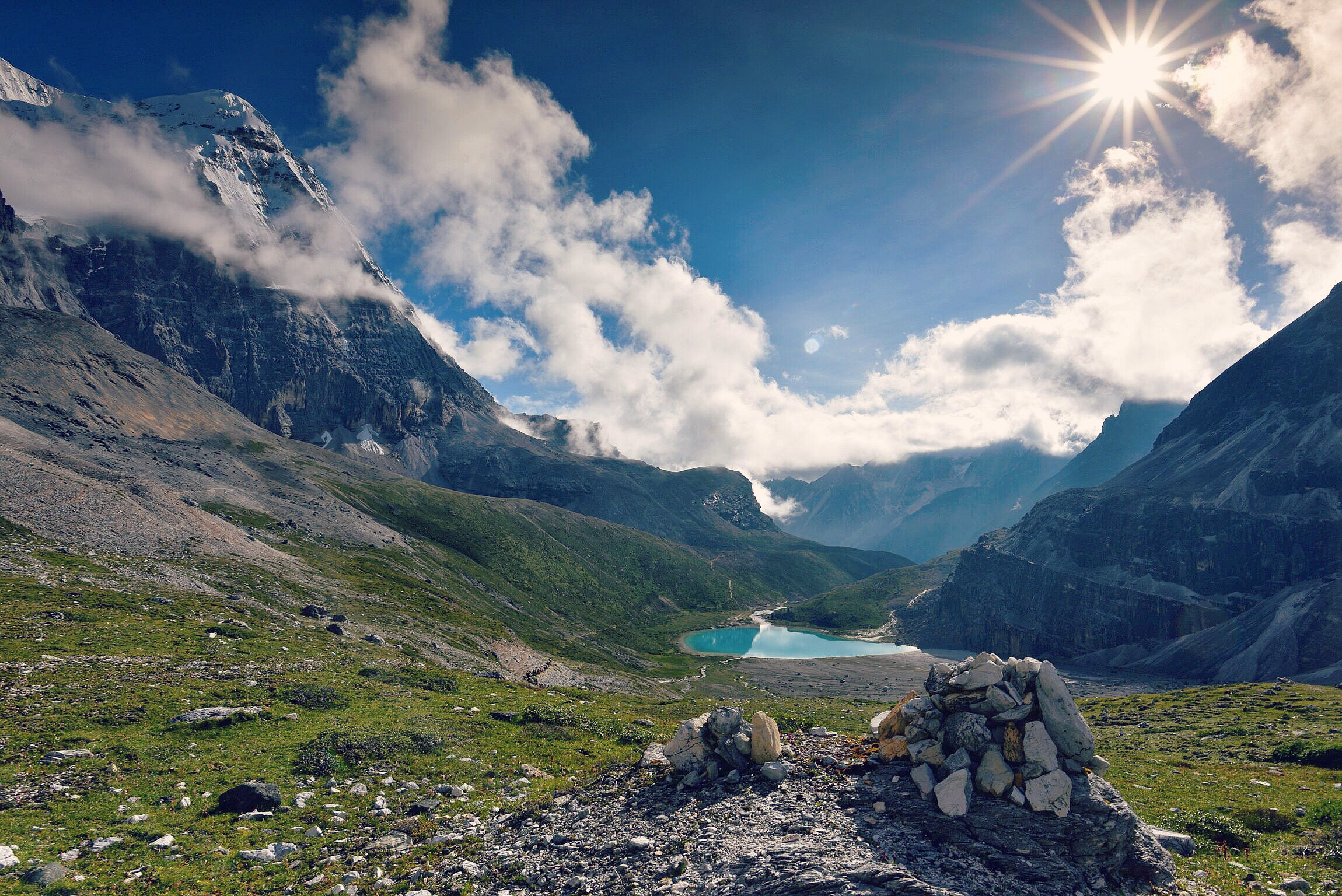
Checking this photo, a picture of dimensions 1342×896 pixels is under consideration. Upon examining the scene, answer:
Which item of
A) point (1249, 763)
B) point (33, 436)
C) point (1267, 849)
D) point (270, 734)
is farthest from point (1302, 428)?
point (33, 436)

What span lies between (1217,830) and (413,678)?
46.4 m

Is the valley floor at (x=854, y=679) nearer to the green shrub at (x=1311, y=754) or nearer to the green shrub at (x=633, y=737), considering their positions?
the green shrub at (x=1311, y=754)

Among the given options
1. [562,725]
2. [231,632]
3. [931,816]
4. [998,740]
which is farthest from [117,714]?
[998,740]

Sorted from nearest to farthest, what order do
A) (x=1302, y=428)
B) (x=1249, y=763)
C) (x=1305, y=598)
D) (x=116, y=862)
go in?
(x=116, y=862)
(x=1249, y=763)
(x=1305, y=598)
(x=1302, y=428)

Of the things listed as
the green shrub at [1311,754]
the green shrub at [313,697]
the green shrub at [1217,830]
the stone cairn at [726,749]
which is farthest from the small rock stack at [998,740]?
the green shrub at [1311,754]

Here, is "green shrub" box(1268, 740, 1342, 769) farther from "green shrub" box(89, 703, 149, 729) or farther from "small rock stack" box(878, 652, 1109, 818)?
"green shrub" box(89, 703, 149, 729)

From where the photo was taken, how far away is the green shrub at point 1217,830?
60.5 ft

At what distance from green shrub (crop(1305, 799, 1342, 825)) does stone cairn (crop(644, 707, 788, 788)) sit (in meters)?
20.6

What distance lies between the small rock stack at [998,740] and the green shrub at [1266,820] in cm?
1032

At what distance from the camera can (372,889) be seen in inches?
558

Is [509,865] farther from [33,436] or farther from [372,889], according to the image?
[33,436]

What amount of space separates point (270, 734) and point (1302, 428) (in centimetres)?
30978

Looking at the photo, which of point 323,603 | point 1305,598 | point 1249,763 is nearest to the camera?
point 1249,763

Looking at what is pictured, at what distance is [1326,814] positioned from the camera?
65.7 feet
